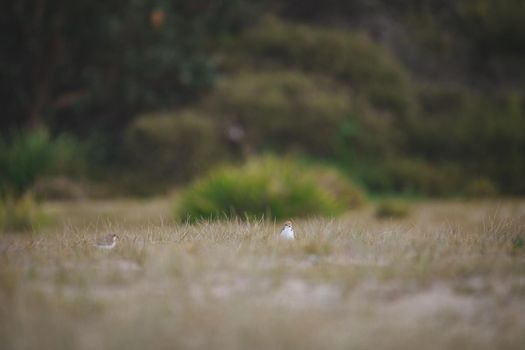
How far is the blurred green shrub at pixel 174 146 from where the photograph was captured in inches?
664

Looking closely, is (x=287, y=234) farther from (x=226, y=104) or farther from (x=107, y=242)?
(x=226, y=104)

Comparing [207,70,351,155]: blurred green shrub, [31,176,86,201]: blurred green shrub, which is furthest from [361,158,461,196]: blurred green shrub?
[31,176,86,201]: blurred green shrub

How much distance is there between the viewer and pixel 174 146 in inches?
667

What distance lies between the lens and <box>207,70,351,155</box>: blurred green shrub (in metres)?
18.2

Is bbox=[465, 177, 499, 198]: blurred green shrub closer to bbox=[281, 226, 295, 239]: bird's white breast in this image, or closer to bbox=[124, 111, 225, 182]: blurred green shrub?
bbox=[124, 111, 225, 182]: blurred green shrub

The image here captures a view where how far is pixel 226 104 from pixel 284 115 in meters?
1.49

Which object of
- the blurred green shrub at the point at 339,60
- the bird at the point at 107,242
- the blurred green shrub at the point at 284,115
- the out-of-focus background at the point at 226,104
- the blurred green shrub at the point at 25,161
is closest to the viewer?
the bird at the point at 107,242

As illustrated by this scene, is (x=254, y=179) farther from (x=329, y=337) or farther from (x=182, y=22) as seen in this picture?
(x=182, y=22)

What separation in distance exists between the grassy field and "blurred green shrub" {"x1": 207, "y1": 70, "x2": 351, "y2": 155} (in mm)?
13033

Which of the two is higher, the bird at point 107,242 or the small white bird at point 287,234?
the bird at point 107,242

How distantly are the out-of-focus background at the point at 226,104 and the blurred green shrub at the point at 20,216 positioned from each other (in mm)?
4211

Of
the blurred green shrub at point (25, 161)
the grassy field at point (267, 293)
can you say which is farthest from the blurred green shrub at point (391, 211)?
the grassy field at point (267, 293)

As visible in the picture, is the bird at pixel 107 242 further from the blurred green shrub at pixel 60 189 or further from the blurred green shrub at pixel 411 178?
the blurred green shrub at pixel 411 178

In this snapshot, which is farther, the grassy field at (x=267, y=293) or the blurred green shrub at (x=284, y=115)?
the blurred green shrub at (x=284, y=115)
